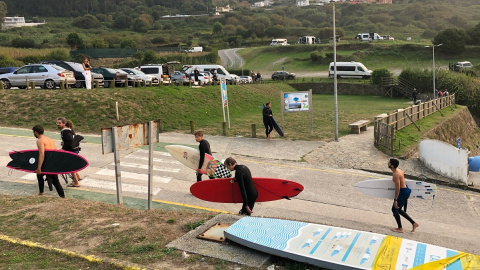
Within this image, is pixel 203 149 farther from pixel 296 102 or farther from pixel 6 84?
pixel 6 84

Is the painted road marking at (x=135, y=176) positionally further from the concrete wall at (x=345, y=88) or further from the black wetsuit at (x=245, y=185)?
the concrete wall at (x=345, y=88)

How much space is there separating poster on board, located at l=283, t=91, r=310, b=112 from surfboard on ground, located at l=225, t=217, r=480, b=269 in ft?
47.1

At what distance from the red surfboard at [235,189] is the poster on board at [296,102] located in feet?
40.3

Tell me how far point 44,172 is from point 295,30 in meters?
117

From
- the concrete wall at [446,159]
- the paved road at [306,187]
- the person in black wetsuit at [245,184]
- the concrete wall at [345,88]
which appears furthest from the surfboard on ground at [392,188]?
the concrete wall at [345,88]

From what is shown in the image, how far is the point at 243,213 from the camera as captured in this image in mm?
8758

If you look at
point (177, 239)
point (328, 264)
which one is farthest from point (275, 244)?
point (177, 239)

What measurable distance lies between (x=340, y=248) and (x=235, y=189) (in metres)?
3.22

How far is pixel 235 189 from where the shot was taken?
364 inches

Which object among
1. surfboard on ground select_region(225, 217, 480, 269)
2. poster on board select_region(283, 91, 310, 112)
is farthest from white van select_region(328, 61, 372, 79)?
surfboard on ground select_region(225, 217, 480, 269)

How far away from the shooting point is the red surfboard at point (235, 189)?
30.4 feet

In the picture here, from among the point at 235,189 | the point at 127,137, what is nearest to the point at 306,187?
the point at 235,189

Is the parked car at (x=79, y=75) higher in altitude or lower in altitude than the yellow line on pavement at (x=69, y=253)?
higher

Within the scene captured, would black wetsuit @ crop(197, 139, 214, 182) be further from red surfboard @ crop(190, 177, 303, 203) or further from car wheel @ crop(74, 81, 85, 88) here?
car wheel @ crop(74, 81, 85, 88)
